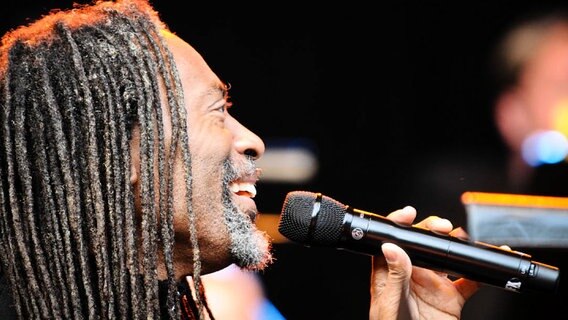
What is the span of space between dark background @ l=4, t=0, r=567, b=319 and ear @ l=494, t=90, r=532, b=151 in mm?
50

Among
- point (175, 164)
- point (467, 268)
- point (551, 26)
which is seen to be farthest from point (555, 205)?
point (175, 164)

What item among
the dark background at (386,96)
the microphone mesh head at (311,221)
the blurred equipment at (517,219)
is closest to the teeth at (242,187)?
the microphone mesh head at (311,221)

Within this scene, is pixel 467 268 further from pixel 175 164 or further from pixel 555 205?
pixel 555 205

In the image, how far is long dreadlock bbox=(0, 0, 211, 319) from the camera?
1.30 meters

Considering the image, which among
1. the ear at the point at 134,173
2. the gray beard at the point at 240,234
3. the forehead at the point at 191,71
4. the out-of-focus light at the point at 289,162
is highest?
the forehead at the point at 191,71

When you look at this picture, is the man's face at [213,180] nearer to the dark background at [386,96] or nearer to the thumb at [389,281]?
the thumb at [389,281]

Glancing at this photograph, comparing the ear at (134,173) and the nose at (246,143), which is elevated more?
the nose at (246,143)

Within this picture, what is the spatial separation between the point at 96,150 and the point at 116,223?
0.14 metres

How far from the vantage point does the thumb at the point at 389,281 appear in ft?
4.50

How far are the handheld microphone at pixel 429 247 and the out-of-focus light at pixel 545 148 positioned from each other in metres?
2.10

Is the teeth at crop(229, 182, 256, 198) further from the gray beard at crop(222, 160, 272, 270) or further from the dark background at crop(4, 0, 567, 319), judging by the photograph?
the dark background at crop(4, 0, 567, 319)

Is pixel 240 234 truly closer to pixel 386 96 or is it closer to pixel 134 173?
pixel 134 173

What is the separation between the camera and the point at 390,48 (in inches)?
132

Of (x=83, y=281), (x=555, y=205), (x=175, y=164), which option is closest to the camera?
(x=83, y=281)
